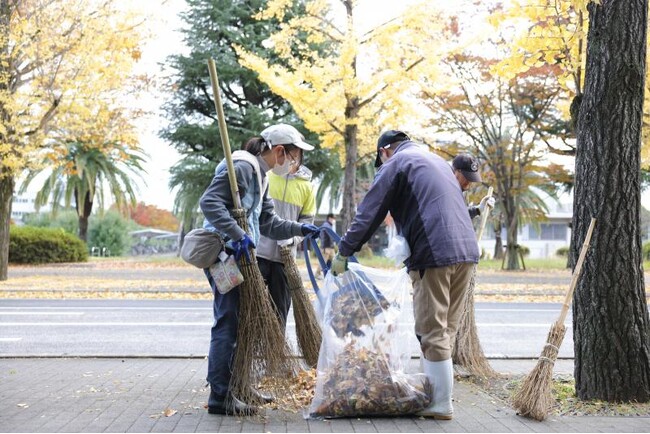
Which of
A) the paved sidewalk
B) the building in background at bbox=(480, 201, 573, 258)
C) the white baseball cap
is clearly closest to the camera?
the paved sidewalk

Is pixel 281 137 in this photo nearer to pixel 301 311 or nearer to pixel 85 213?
pixel 301 311

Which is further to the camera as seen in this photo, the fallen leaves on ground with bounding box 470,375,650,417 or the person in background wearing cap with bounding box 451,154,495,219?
the person in background wearing cap with bounding box 451,154,495,219

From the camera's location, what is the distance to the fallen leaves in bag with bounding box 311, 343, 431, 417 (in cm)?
473

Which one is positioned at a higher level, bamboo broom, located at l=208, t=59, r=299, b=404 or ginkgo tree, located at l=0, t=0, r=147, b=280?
ginkgo tree, located at l=0, t=0, r=147, b=280

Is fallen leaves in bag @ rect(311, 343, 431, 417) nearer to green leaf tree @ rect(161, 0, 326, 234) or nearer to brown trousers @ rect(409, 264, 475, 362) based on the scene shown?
brown trousers @ rect(409, 264, 475, 362)

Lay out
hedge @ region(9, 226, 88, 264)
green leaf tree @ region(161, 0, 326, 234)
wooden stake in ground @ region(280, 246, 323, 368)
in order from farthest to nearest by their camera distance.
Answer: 1. green leaf tree @ region(161, 0, 326, 234)
2. hedge @ region(9, 226, 88, 264)
3. wooden stake in ground @ region(280, 246, 323, 368)

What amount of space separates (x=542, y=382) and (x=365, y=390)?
1.10 meters

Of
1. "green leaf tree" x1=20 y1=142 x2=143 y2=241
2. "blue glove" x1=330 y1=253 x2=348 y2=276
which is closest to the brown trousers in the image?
"blue glove" x1=330 y1=253 x2=348 y2=276

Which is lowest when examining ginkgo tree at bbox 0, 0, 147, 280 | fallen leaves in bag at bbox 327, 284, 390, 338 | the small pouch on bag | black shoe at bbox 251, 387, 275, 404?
black shoe at bbox 251, 387, 275, 404

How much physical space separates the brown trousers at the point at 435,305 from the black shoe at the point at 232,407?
44.3 inches

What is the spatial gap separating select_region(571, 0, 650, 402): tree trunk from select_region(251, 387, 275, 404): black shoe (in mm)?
2135

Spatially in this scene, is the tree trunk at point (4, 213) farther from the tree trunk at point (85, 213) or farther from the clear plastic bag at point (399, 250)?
the tree trunk at point (85, 213)

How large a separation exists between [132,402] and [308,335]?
1.36m

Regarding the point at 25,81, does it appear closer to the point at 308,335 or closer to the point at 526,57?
the point at 526,57
